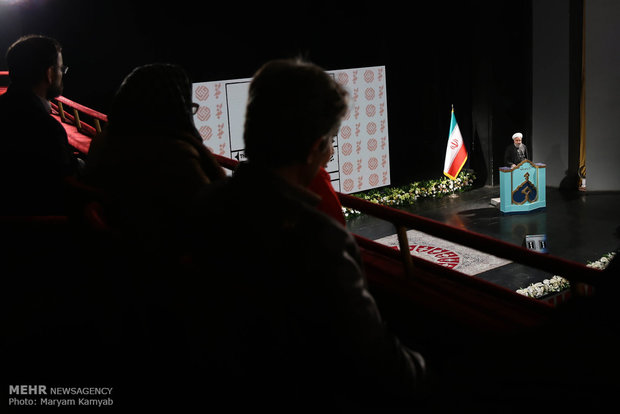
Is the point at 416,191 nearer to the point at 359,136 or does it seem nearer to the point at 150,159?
the point at 359,136

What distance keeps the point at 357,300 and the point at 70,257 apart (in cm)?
118

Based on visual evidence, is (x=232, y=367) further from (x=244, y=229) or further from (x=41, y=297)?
(x=41, y=297)

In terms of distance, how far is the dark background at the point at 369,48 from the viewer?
7160 mm

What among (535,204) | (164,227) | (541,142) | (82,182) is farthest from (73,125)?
(541,142)

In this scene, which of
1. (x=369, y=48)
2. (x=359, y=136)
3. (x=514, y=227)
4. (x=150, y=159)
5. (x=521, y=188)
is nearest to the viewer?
(x=150, y=159)

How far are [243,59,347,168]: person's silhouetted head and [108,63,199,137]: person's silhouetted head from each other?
2.38 ft

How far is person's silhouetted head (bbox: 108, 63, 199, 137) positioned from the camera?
1.83 metres

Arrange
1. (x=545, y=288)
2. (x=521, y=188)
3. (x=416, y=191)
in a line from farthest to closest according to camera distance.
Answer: (x=416, y=191)
(x=521, y=188)
(x=545, y=288)

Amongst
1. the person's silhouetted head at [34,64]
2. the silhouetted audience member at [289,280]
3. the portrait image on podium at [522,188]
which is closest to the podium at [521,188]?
the portrait image on podium at [522,188]

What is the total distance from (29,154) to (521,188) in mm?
8647

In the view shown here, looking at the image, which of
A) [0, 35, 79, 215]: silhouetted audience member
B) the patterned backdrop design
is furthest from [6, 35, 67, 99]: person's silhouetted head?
the patterned backdrop design

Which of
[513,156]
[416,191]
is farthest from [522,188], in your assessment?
[416,191]

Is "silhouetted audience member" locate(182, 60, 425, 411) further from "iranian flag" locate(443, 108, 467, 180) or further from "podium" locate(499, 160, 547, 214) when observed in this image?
"iranian flag" locate(443, 108, 467, 180)

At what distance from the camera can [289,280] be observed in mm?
1087
